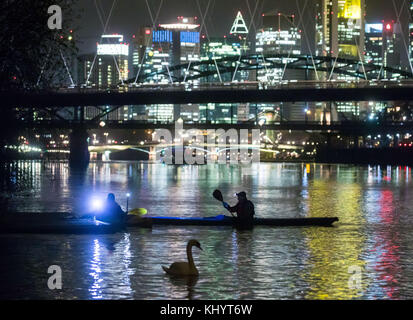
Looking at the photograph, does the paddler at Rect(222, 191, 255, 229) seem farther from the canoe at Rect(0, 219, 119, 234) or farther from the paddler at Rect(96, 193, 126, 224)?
the canoe at Rect(0, 219, 119, 234)

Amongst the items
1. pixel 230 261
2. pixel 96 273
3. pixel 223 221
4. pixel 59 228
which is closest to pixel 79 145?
pixel 223 221

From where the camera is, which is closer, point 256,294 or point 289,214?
point 256,294

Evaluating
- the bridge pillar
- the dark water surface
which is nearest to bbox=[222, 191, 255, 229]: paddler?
the dark water surface

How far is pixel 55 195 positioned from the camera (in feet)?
220

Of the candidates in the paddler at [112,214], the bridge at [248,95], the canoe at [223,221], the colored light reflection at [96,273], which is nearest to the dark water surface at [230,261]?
the colored light reflection at [96,273]

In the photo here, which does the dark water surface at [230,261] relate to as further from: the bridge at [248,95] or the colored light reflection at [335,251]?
the bridge at [248,95]

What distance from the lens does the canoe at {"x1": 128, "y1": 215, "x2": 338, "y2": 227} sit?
3847cm

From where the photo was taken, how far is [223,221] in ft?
127

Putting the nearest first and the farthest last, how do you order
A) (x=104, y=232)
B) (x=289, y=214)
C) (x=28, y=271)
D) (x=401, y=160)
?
(x=28, y=271) → (x=104, y=232) → (x=289, y=214) → (x=401, y=160)

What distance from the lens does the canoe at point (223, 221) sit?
38.5 metres

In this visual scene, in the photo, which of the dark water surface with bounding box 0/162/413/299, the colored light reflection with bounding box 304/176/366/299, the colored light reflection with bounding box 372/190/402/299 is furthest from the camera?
the colored light reflection with bounding box 372/190/402/299
